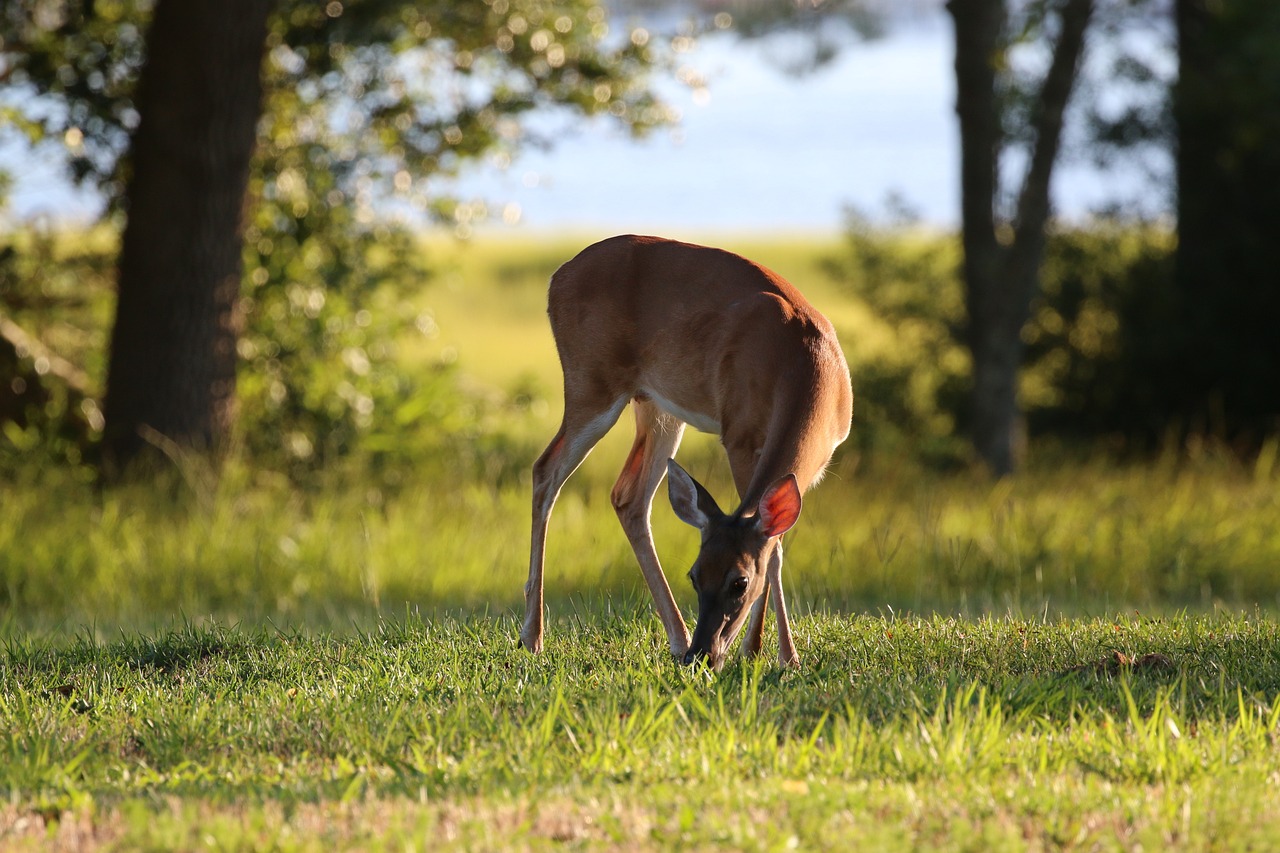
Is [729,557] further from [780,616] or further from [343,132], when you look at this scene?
[343,132]

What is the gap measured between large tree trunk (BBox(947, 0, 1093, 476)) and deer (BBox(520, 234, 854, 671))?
21.2 ft

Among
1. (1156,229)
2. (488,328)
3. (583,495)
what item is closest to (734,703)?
(583,495)

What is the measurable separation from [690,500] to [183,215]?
6.37 metres

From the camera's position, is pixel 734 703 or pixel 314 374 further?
pixel 314 374

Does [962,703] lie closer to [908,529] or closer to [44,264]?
[908,529]

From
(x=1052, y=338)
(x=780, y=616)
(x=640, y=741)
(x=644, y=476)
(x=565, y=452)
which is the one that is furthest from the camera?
(x=1052, y=338)

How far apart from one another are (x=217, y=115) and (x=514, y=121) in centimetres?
284

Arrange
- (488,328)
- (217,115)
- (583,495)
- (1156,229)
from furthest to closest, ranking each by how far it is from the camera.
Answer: (488,328) < (1156,229) < (583,495) < (217,115)

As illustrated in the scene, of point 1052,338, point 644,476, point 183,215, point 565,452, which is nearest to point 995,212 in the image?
point 1052,338

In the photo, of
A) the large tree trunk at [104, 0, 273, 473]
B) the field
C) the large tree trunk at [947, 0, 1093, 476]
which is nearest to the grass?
the field

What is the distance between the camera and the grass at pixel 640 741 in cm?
374

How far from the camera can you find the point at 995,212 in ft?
42.1

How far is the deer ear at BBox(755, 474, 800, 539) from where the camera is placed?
5.10m

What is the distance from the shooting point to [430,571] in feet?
28.5
